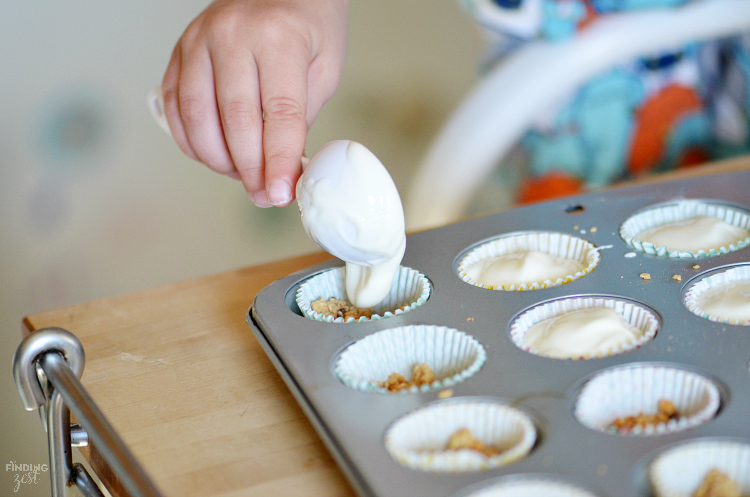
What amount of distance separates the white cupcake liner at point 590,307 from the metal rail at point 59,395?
1.59 ft

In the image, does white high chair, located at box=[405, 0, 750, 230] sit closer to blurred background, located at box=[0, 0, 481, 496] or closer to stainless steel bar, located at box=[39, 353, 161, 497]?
blurred background, located at box=[0, 0, 481, 496]

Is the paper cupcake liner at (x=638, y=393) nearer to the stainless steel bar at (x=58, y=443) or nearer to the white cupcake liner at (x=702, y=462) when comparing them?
the white cupcake liner at (x=702, y=462)

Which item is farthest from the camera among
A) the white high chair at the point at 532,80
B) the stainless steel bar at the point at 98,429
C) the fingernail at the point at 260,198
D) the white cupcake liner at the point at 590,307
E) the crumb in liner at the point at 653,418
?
the white high chair at the point at 532,80

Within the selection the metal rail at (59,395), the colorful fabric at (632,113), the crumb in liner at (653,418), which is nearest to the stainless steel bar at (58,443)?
the metal rail at (59,395)

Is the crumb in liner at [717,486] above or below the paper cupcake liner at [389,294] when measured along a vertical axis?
above

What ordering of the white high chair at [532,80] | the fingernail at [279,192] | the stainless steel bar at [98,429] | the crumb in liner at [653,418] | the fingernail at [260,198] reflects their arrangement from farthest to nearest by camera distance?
the white high chair at [532,80]
the fingernail at [260,198]
the fingernail at [279,192]
the crumb in liner at [653,418]
the stainless steel bar at [98,429]

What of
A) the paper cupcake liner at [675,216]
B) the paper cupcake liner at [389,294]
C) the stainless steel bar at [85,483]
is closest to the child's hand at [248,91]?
the paper cupcake liner at [389,294]

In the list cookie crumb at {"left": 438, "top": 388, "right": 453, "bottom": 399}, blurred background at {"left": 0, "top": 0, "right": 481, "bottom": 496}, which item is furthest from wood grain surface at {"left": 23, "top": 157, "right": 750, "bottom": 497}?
blurred background at {"left": 0, "top": 0, "right": 481, "bottom": 496}

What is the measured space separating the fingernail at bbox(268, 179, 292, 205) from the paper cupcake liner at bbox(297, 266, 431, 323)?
143mm

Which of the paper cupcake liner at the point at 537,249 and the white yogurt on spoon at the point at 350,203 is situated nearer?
the white yogurt on spoon at the point at 350,203

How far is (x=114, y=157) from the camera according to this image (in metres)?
2.58

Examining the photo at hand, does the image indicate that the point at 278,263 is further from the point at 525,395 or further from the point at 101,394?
the point at 525,395

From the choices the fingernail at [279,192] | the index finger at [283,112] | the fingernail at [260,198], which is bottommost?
the fingernail at [260,198]

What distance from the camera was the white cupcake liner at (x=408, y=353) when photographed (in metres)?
0.86
